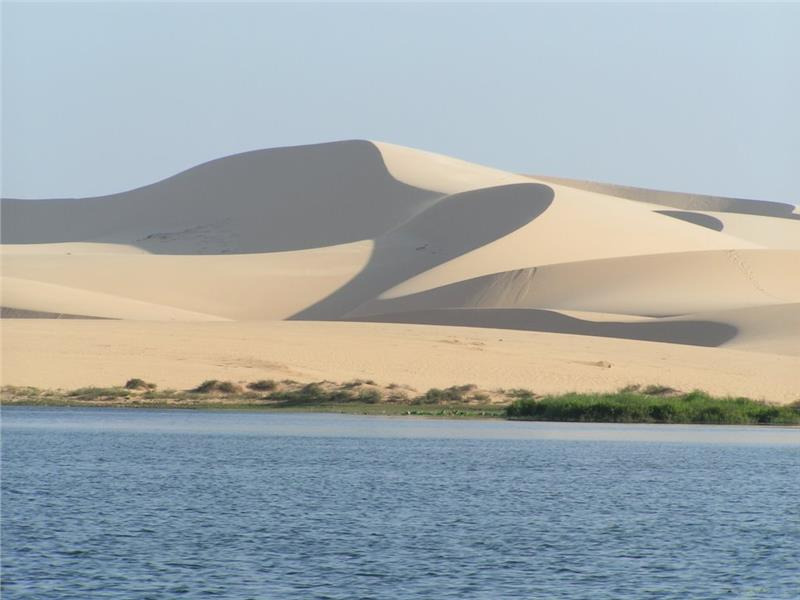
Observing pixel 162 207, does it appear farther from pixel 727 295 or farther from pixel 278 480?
pixel 278 480

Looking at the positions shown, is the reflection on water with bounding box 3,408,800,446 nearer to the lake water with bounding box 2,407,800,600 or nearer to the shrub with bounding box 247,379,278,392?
the lake water with bounding box 2,407,800,600

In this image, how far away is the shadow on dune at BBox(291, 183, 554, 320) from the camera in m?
94.6

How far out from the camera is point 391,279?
3782 inches

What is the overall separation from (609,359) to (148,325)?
18.8 meters

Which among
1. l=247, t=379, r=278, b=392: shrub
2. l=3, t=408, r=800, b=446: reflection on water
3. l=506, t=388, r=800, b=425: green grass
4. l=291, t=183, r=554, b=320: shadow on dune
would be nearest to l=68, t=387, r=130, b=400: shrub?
l=3, t=408, r=800, b=446: reflection on water

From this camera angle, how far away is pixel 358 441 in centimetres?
3612

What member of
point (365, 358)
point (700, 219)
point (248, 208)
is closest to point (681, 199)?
point (700, 219)

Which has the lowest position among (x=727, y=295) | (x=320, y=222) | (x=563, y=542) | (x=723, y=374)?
(x=563, y=542)

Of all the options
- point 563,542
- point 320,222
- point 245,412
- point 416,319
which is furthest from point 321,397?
point 320,222

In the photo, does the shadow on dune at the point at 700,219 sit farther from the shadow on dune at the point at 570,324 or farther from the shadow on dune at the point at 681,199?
the shadow on dune at the point at 570,324

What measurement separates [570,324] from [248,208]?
53.7m

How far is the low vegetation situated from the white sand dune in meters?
2.39

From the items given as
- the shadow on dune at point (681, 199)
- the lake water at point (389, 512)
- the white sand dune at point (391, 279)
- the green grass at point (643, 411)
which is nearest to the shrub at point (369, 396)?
the white sand dune at point (391, 279)

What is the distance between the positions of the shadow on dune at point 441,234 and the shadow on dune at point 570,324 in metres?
13.6
